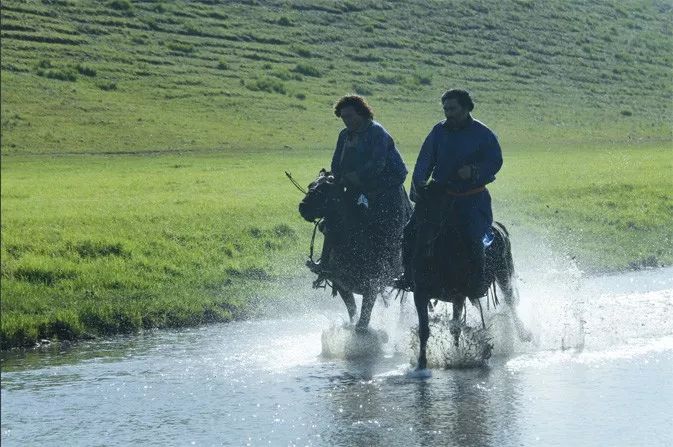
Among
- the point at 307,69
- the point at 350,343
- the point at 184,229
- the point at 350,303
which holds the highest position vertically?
the point at 307,69

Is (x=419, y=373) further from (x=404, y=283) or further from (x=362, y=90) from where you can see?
(x=362, y=90)

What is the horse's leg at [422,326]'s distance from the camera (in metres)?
13.0

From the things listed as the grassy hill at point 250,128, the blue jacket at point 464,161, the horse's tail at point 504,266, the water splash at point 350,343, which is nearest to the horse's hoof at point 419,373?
the water splash at point 350,343

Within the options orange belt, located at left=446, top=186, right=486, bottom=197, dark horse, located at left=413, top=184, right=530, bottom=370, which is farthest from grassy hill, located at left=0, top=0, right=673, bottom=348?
orange belt, located at left=446, top=186, right=486, bottom=197

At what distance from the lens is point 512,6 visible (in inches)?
3314

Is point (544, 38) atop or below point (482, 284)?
atop

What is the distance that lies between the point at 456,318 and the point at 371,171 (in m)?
1.64

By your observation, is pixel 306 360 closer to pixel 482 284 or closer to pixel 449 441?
pixel 482 284

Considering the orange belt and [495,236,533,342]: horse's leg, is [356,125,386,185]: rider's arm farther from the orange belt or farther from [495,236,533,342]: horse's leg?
[495,236,533,342]: horse's leg

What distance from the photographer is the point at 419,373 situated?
41.8 ft

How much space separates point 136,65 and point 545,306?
45.3 m

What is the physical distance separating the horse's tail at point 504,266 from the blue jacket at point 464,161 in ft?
2.82

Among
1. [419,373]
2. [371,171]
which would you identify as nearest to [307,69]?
[371,171]

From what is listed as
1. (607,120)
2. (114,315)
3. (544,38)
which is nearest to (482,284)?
(114,315)
